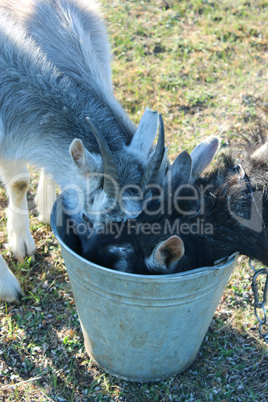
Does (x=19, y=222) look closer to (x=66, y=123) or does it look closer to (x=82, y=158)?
(x=66, y=123)

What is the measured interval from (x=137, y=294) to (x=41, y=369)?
48.7 inches

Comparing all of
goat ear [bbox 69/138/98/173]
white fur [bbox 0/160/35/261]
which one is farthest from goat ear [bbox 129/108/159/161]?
white fur [bbox 0/160/35/261]

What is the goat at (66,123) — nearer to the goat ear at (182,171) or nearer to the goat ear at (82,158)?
the goat ear at (82,158)

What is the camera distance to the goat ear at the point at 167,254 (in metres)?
2.29

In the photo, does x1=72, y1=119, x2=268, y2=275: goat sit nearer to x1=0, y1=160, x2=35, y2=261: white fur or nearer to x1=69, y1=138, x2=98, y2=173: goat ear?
x1=69, y1=138, x2=98, y2=173: goat ear

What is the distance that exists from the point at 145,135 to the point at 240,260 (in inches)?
65.4

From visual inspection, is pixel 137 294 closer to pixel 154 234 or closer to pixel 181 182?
pixel 154 234

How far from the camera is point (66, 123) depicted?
3.12m

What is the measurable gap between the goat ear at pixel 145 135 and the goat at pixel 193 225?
0.32 meters

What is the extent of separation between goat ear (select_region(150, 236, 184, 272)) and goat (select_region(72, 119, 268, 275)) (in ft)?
0.16

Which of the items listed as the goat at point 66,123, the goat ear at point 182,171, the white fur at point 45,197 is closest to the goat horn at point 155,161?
the goat at point 66,123

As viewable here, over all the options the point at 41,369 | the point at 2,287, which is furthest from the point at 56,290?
the point at 41,369

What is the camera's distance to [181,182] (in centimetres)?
276

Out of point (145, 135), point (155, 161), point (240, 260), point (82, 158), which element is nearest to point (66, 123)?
point (82, 158)
